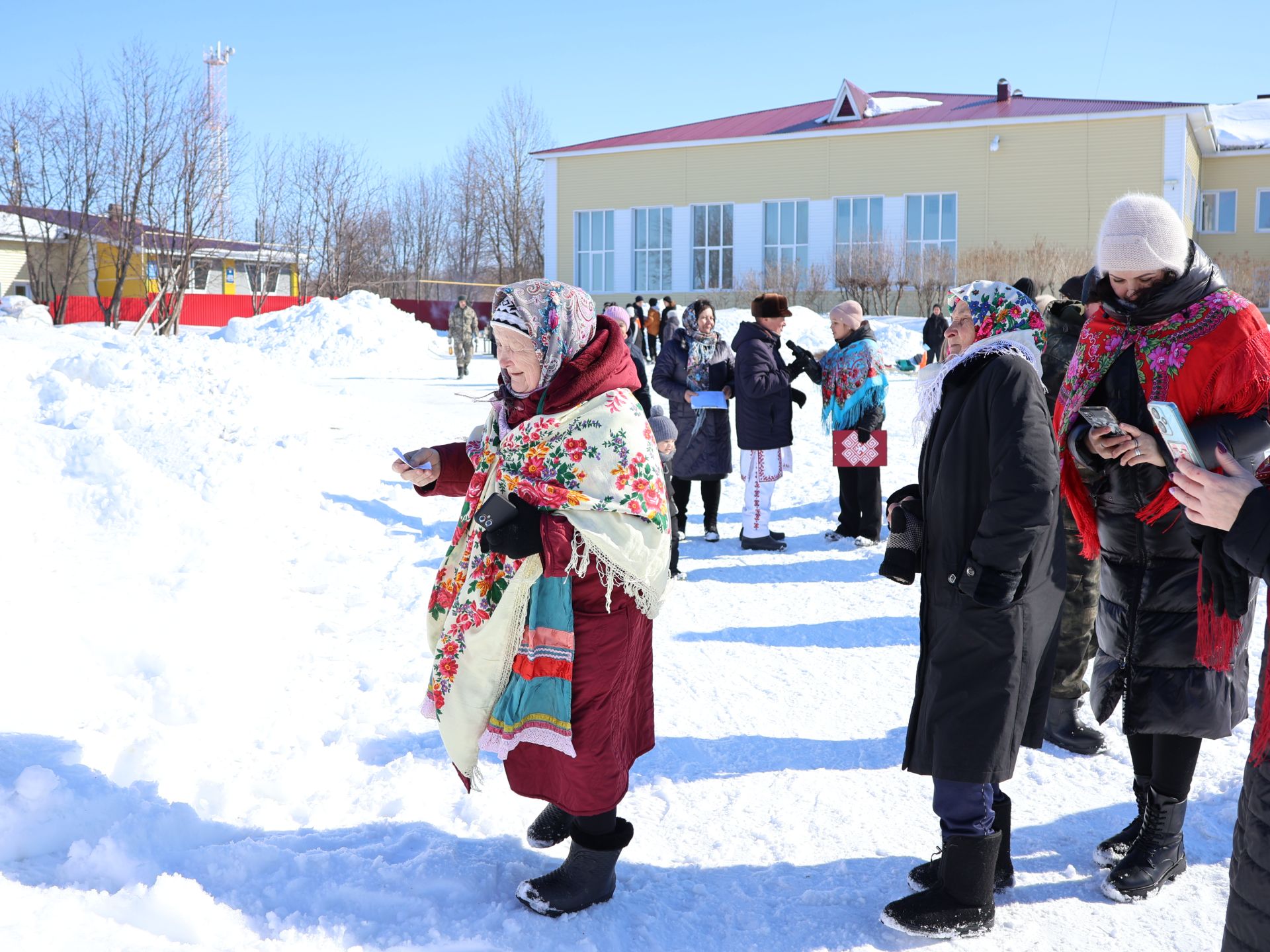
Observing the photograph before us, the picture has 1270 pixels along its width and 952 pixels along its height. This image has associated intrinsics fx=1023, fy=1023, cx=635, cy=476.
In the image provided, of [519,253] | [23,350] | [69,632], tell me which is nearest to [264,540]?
[69,632]

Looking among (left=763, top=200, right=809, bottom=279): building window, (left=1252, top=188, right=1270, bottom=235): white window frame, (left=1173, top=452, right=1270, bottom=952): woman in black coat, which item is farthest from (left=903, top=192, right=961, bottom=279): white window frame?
(left=1173, top=452, right=1270, bottom=952): woman in black coat

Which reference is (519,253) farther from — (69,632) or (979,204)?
Result: (69,632)

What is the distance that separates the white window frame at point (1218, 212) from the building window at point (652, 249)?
17711 millimetres

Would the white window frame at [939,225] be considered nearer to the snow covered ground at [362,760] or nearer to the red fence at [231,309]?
the red fence at [231,309]

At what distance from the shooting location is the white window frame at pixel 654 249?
35.8 meters

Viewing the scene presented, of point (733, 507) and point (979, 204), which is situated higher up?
point (979, 204)

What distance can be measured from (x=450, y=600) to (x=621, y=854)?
1.06m

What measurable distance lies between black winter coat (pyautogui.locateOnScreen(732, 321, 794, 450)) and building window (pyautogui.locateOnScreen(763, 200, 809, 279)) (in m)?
26.6

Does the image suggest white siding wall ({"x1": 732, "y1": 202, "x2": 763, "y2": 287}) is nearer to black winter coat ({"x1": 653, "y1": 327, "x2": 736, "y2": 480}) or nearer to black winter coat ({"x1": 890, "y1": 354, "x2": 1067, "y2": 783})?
black winter coat ({"x1": 653, "y1": 327, "x2": 736, "y2": 480})

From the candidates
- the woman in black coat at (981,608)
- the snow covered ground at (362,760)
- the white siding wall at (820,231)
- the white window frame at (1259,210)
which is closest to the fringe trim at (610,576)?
the woman in black coat at (981,608)

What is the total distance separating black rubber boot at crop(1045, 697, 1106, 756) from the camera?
13.8 ft

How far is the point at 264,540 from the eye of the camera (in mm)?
6727

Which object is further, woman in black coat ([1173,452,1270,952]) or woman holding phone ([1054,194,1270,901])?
woman holding phone ([1054,194,1270,901])

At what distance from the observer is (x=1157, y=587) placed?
307 cm
